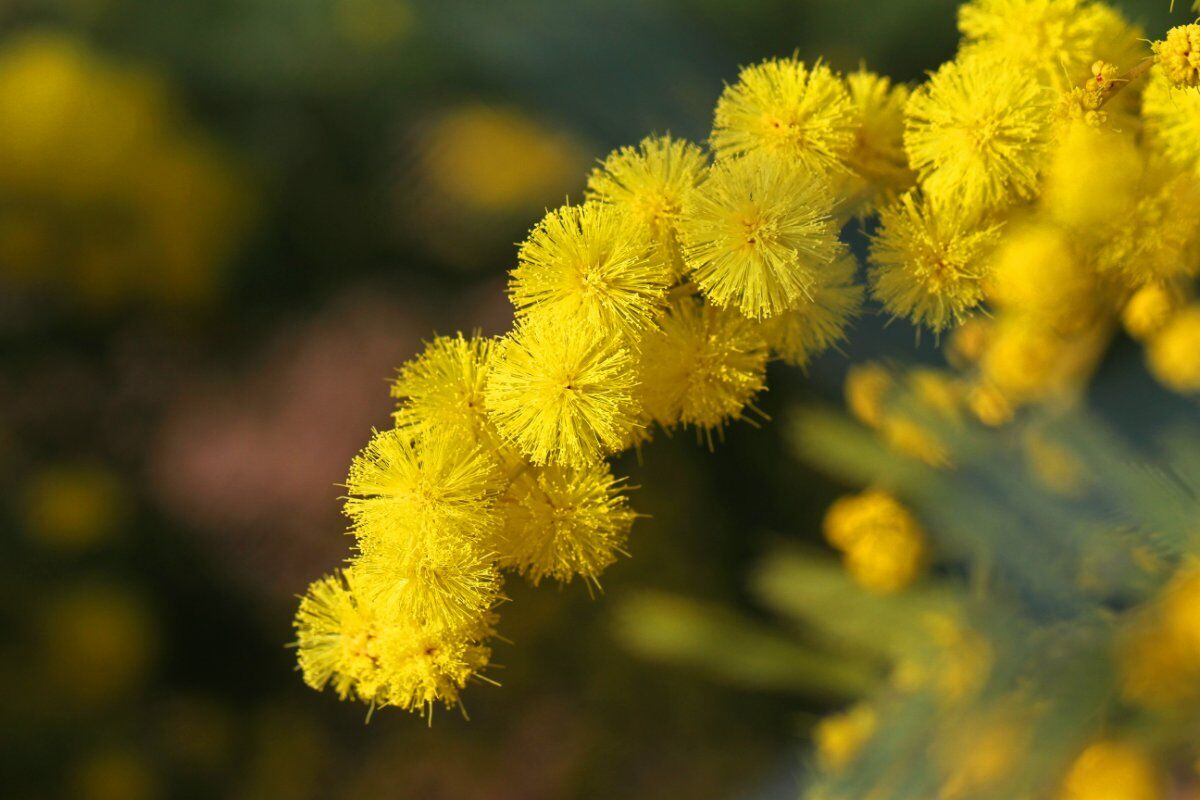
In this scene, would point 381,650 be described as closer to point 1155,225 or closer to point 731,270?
point 731,270

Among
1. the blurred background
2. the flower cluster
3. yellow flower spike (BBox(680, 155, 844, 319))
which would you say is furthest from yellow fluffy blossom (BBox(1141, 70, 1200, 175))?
the blurred background

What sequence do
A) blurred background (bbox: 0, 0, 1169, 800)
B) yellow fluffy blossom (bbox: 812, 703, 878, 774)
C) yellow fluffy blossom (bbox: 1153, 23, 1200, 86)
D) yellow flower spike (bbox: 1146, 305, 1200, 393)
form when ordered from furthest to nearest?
1. blurred background (bbox: 0, 0, 1169, 800)
2. yellow fluffy blossom (bbox: 812, 703, 878, 774)
3. yellow flower spike (bbox: 1146, 305, 1200, 393)
4. yellow fluffy blossom (bbox: 1153, 23, 1200, 86)

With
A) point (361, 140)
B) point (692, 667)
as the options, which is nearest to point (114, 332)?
point (361, 140)

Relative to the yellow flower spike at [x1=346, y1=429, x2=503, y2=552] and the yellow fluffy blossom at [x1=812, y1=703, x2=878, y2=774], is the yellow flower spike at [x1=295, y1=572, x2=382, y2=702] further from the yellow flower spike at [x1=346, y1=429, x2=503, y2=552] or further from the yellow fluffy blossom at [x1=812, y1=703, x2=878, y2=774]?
the yellow fluffy blossom at [x1=812, y1=703, x2=878, y2=774]

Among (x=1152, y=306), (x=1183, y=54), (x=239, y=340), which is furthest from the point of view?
(x=239, y=340)

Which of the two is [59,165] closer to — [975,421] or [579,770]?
[579,770]

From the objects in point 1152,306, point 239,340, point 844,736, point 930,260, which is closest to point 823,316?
point 930,260

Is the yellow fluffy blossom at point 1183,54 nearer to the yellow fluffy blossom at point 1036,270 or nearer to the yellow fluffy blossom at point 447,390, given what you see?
the yellow fluffy blossom at point 1036,270

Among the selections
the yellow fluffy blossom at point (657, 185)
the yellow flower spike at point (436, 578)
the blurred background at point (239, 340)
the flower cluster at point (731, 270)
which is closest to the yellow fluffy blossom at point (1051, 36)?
the flower cluster at point (731, 270)
